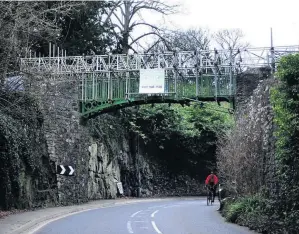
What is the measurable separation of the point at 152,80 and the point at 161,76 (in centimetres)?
57

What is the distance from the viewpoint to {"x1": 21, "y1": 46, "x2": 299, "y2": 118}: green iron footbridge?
25109 millimetres

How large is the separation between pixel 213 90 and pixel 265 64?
3.17 meters

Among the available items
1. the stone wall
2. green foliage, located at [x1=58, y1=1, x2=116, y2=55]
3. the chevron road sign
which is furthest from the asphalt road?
green foliage, located at [x1=58, y1=1, x2=116, y2=55]

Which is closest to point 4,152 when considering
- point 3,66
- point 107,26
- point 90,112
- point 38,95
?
point 38,95

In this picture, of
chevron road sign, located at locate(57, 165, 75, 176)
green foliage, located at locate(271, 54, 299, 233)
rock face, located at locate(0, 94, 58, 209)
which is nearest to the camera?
green foliage, located at locate(271, 54, 299, 233)

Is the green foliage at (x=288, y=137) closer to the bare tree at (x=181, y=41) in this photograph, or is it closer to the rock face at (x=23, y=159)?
the rock face at (x=23, y=159)

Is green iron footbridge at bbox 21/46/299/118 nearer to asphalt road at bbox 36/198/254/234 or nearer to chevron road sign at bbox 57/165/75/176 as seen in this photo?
chevron road sign at bbox 57/165/75/176

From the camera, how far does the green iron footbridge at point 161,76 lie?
989 inches

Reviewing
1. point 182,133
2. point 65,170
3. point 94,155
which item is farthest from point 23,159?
point 182,133

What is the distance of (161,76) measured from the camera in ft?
83.2

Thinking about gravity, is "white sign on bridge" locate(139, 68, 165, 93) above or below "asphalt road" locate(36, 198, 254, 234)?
above

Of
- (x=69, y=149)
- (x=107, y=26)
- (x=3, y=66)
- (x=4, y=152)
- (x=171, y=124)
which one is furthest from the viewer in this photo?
(x=171, y=124)

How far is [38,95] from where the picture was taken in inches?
634

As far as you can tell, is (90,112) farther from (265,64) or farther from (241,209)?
(241,209)
